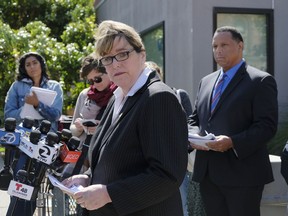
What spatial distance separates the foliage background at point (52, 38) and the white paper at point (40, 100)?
197 inches

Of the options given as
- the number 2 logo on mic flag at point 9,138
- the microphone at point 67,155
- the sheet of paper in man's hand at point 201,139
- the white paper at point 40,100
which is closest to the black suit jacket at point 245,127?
the sheet of paper in man's hand at point 201,139

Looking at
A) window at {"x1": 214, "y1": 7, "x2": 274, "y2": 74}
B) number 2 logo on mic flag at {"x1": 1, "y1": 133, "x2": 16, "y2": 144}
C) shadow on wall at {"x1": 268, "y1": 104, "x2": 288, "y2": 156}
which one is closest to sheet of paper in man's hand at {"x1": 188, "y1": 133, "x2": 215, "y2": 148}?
number 2 logo on mic flag at {"x1": 1, "y1": 133, "x2": 16, "y2": 144}

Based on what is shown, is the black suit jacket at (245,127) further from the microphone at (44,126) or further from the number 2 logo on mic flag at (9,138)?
the number 2 logo on mic flag at (9,138)

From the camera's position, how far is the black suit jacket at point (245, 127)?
4129 mm

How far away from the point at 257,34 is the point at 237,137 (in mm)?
A: 5523

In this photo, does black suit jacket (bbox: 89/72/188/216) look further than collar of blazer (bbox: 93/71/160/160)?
No

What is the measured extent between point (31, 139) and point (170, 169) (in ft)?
4.82

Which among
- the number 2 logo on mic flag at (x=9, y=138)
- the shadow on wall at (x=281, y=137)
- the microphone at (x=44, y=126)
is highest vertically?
the microphone at (x=44, y=126)

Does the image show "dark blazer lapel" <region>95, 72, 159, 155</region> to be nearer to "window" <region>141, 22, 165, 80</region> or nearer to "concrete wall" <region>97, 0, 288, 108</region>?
"concrete wall" <region>97, 0, 288, 108</region>

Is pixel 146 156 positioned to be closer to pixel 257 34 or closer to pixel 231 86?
pixel 231 86

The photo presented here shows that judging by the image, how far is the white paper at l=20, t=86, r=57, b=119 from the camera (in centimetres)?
559

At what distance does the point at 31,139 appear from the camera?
146 inches

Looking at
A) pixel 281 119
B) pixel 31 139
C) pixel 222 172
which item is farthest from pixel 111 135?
pixel 281 119

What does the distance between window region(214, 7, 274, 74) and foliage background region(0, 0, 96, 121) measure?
350 centimetres
